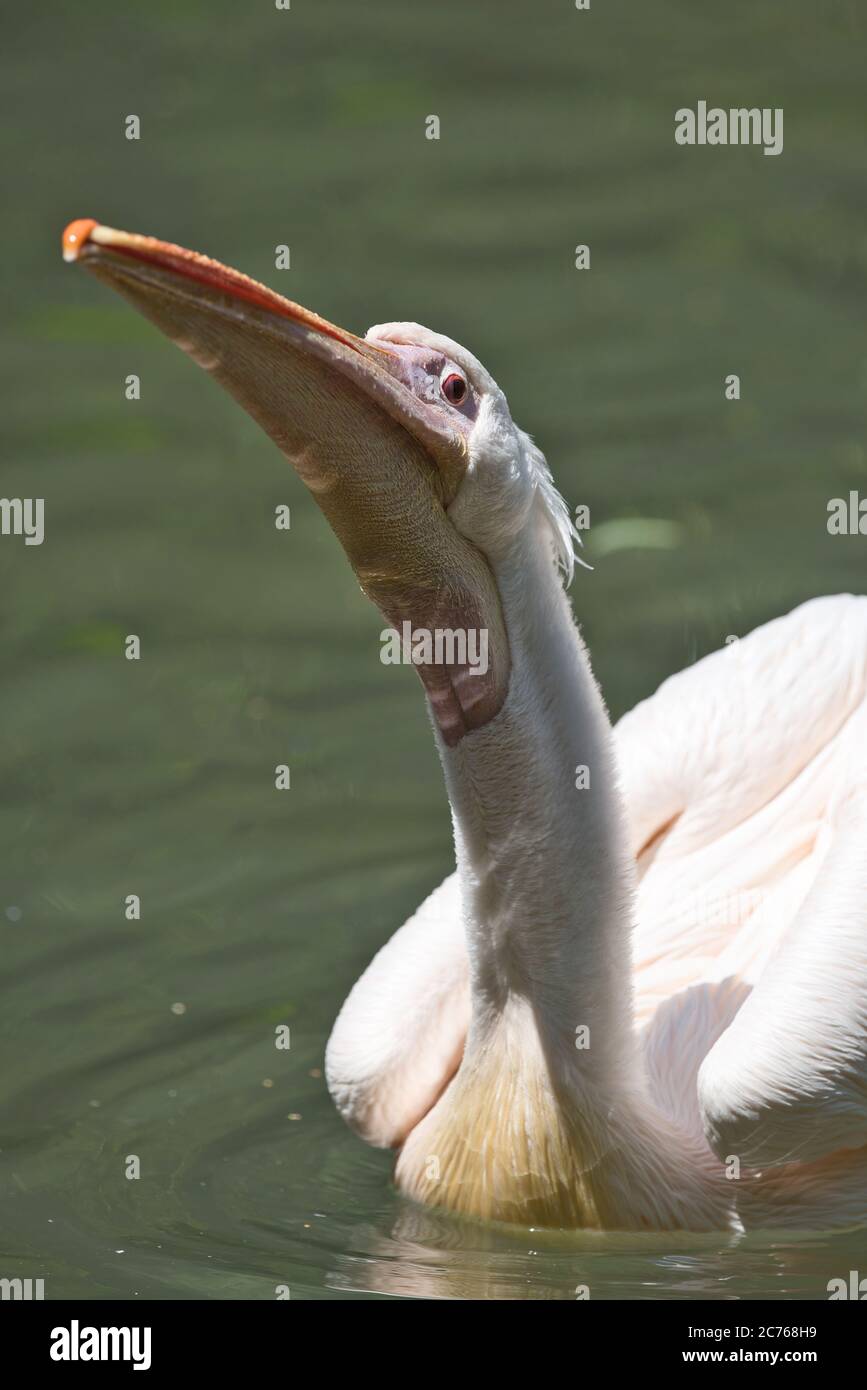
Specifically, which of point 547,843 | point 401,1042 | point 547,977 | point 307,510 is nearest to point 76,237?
point 547,843

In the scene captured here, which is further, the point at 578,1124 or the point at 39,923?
the point at 39,923

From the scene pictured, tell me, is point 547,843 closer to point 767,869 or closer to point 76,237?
point 767,869

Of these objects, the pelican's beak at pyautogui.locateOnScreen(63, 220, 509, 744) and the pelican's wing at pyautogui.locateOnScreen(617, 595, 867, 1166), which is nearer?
the pelican's beak at pyautogui.locateOnScreen(63, 220, 509, 744)

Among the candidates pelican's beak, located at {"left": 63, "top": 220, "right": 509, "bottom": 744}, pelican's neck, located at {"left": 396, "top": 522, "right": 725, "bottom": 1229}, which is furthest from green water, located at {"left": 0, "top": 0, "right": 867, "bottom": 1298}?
pelican's beak, located at {"left": 63, "top": 220, "right": 509, "bottom": 744}

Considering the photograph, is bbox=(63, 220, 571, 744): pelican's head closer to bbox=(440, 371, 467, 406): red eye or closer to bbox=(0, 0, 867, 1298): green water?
bbox=(440, 371, 467, 406): red eye

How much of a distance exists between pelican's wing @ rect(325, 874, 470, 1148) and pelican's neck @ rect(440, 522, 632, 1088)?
38 centimetres

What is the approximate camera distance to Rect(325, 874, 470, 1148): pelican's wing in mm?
4008

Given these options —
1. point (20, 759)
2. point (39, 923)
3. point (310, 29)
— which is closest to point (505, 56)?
point (310, 29)

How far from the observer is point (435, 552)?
320 cm

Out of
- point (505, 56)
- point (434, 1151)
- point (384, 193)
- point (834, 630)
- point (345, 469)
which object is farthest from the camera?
point (505, 56)

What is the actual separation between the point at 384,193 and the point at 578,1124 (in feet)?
17.6

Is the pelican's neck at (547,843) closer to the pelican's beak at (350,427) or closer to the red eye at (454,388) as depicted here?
the pelican's beak at (350,427)
